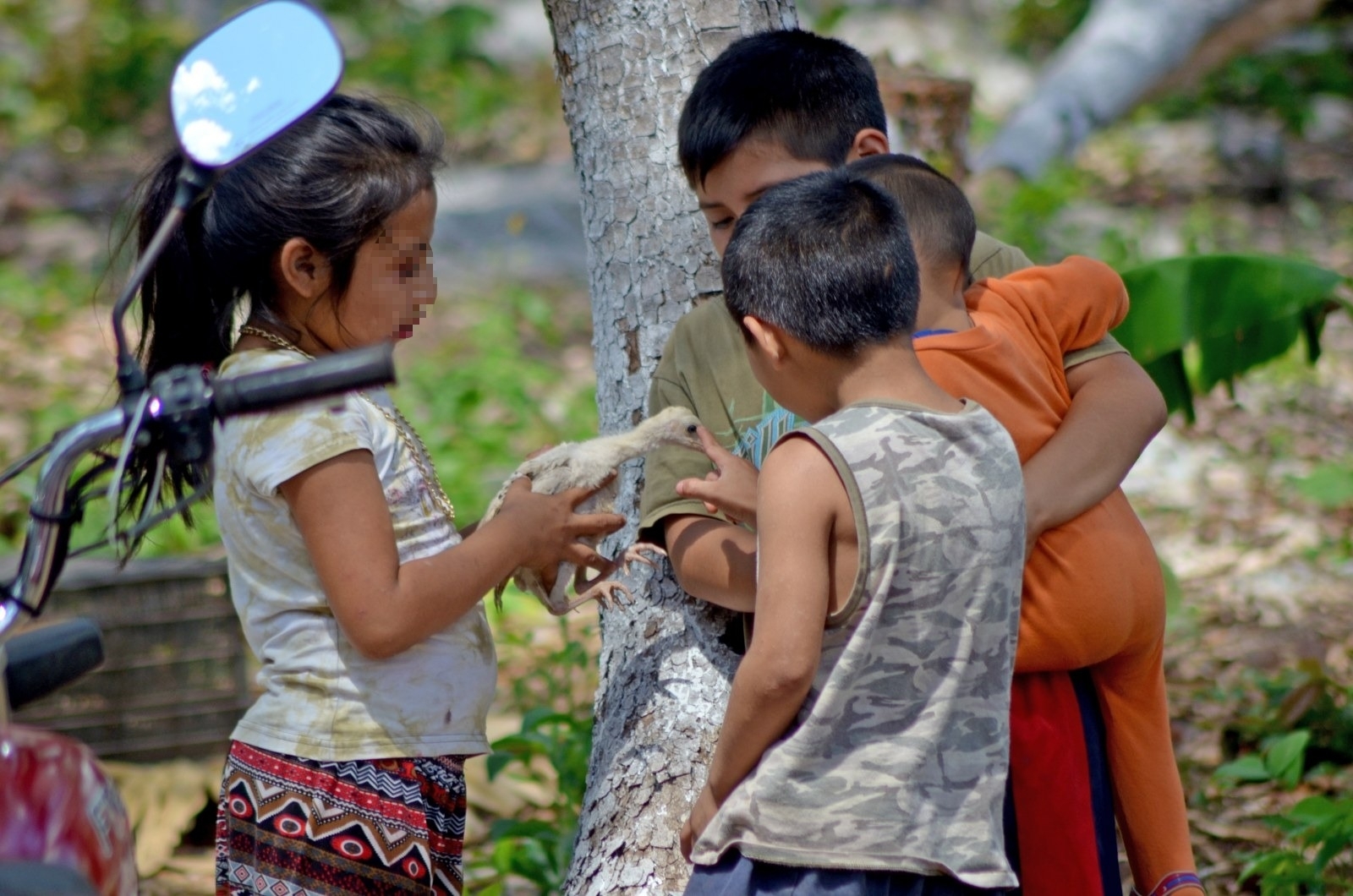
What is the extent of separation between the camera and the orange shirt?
2154 mm

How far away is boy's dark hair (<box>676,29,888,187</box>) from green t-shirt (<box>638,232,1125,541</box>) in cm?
30

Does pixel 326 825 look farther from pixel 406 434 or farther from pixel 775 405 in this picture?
pixel 775 405

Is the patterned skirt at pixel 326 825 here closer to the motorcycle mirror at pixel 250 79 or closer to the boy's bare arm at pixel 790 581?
the boy's bare arm at pixel 790 581

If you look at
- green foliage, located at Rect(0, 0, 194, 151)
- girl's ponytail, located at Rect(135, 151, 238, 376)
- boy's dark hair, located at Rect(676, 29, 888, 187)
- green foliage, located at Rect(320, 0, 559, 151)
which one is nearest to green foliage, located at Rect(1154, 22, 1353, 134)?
green foliage, located at Rect(320, 0, 559, 151)

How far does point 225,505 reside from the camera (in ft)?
7.30

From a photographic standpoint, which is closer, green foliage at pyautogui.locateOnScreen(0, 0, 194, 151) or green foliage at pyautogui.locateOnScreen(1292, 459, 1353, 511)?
green foliage at pyautogui.locateOnScreen(1292, 459, 1353, 511)

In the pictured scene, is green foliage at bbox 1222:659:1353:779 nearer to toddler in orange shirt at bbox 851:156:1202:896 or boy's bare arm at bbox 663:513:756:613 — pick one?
toddler in orange shirt at bbox 851:156:1202:896

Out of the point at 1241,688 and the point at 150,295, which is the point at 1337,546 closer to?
the point at 1241,688

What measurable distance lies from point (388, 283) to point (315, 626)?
0.60 meters

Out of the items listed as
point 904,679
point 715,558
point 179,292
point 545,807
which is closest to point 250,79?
point 179,292

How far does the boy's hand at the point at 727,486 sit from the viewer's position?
2111 millimetres

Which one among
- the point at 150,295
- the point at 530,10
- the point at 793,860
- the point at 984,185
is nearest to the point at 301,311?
the point at 150,295

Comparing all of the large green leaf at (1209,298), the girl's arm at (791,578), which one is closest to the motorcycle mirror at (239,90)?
→ the girl's arm at (791,578)

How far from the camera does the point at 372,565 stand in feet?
6.87
